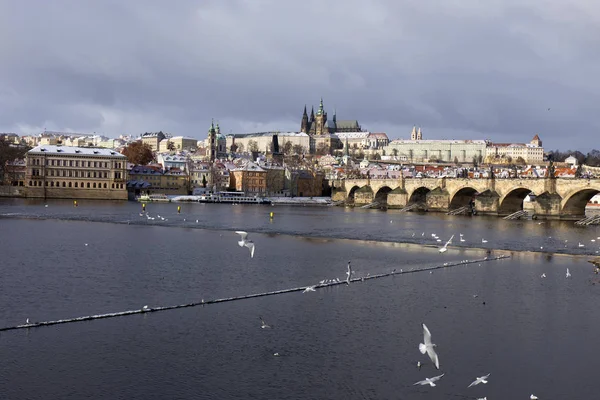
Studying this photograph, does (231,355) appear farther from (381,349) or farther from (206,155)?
(206,155)

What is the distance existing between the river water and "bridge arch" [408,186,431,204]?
53.3 m

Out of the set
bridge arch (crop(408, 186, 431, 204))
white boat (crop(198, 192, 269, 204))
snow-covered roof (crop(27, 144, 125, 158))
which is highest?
snow-covered roof (crop(27, 144, 125, 158))

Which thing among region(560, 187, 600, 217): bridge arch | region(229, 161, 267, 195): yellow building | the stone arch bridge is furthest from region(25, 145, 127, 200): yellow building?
region(560, 187, 600, 217): bridge arch

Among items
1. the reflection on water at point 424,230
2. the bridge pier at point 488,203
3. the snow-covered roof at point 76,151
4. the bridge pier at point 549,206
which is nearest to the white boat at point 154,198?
the snow-covered roof at point 76,151

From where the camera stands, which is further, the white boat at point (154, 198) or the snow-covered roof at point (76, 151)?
the snow-covered roof at point (76, 151)

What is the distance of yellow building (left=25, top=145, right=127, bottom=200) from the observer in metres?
93.9

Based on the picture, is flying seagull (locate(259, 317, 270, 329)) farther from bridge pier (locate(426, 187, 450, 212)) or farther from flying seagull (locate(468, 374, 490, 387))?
bridge pier (locate(426, 187, 450, 212))

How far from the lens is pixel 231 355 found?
1500 centimetres

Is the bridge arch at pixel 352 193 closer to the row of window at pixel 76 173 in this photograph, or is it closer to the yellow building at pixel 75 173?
the yellow building at pixel 75 173

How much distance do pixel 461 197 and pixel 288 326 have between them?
6804cm

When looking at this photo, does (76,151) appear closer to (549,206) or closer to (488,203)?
(488,203)

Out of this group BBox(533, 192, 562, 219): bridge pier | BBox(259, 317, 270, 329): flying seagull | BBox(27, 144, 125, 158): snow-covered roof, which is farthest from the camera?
BBox(27, 144, 125, 158): snow-covered roof

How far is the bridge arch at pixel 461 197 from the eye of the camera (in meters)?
81.1

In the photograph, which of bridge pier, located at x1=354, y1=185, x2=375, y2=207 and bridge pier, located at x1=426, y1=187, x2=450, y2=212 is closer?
bridge pier, located at x1=426, y1=187, x2=450, y2=212
